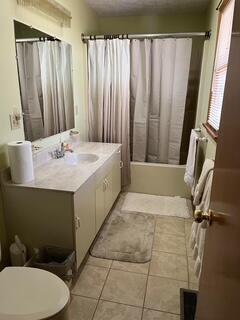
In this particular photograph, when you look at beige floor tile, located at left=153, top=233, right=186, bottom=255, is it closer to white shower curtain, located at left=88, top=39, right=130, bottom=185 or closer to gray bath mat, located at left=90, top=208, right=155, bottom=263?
gray bath mat, located at left=90, top=208, right=155, bottom=263

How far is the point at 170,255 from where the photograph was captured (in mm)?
2152

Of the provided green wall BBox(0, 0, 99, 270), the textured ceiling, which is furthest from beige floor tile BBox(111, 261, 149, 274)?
the textured ceiling

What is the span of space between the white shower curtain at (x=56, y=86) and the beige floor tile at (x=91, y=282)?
4.19 feet

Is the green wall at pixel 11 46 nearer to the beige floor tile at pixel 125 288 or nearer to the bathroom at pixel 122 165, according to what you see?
the bathroom at pixel 122 165

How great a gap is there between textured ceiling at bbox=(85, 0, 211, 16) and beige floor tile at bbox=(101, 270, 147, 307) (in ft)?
9.31

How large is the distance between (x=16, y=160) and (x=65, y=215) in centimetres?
51

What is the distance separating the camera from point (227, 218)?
0.78 m

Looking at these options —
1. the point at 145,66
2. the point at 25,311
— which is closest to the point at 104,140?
the point at 145,66

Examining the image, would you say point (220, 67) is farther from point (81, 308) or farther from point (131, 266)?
Result: point (81, 308)

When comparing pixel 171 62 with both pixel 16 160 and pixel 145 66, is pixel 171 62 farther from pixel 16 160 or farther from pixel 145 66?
pixel 16 160

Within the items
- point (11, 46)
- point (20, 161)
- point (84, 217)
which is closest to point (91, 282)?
point (84, 217)

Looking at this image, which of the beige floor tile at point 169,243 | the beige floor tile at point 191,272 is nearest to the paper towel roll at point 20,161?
the beige floor tile at point 169,243

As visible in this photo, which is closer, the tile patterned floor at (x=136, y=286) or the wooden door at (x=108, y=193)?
the tile patterned floor at (x=136, y=286)

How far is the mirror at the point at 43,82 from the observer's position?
1833 millimetres
